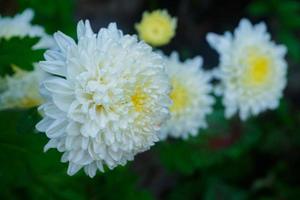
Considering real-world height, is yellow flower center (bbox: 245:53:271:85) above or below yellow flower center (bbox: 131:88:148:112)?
above

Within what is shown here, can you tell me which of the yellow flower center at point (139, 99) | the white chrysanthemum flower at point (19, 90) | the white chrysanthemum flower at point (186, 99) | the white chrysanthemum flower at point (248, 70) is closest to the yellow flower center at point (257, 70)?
the white chrysanthemum flower at point (248, 70)

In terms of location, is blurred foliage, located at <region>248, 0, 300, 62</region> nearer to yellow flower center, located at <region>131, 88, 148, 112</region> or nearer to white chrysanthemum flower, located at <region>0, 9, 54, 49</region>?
white chrysanthemum flower, located at <region>0, 9, 54, 49</region>

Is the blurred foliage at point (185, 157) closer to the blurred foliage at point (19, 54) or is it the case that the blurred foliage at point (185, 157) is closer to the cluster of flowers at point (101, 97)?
the blurred foliage at point (19, 54)

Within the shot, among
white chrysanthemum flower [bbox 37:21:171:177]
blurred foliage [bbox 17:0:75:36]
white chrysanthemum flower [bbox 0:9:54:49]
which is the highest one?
blurred foliage [bbox 17:0:75:36]

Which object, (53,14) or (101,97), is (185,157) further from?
(101,97)

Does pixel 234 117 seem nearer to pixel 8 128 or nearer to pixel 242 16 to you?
pixel 242 16

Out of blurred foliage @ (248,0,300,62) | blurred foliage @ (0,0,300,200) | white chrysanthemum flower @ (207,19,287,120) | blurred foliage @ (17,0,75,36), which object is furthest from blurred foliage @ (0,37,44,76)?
blurred foliage @ (248,0,300,62)
